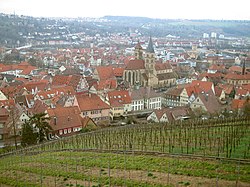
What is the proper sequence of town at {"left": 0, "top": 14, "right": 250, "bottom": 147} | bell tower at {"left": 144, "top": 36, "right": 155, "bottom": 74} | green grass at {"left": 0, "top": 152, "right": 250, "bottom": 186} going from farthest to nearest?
1. bell tower at {"left": 144, "top": 36, "right": 155, "bottom": 74}
2. town at {"left": 0, "top": 14, "right": 250, "bottom": 147}
3. green grass at {"left": 0, "top": 152, "right": 250, "bottom": 186}

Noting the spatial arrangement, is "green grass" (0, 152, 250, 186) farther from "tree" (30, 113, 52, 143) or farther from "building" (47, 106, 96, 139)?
"building" (47, 106, 96, 139)

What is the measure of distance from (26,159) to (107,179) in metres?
9.49

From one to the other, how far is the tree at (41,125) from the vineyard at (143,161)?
8.60 feet

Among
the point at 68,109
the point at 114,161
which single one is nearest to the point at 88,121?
the point at 68,109

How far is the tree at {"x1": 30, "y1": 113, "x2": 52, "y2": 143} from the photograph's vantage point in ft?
99.8

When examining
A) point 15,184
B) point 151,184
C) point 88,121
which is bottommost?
point 88,121

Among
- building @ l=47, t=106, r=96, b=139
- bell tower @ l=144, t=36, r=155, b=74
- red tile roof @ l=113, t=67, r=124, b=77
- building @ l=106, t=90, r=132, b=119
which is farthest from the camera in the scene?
red tile roof @ l=113, t=67, r=124, b=77

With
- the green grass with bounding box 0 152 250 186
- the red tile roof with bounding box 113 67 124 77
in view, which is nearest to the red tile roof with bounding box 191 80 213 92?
the red tile roof with bounding box 113 67 124 77

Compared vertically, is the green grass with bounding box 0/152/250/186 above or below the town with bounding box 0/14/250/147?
above

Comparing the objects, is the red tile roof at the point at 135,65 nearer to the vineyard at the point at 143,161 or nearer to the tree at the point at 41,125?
the tree at the point at 41,125

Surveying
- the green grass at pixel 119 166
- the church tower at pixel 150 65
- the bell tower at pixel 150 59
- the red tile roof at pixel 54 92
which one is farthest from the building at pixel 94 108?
the bell tower at pixel 150 59

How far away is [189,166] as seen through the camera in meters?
16.5

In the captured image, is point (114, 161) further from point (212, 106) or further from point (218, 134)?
point (212, 106)

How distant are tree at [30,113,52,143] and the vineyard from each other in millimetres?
2622
